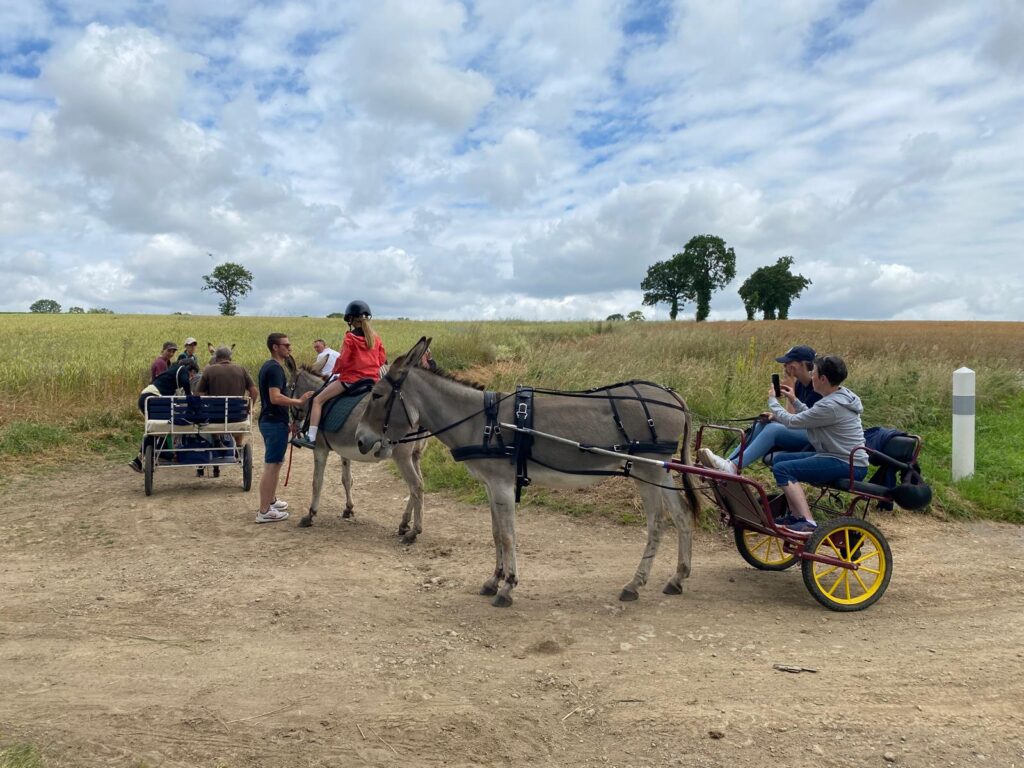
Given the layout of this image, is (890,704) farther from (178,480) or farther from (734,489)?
(178,480)

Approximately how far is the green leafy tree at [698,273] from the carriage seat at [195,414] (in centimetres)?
6434

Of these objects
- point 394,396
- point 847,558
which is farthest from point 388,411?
point 847,558

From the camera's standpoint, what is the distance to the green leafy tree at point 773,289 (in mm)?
64688

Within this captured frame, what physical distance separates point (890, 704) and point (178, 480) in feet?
34.7

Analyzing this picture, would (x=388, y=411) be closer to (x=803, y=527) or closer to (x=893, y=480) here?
Result: (x=803, y=527)

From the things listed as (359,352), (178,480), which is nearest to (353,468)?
(178,480)

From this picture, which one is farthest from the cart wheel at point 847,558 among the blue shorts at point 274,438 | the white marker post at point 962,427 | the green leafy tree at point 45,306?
the green leafy tree at point 45,306

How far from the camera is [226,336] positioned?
31875 mm

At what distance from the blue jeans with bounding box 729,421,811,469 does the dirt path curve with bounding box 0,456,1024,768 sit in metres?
1.17

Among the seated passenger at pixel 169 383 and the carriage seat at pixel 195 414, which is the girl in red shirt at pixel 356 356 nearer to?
the carriage seat at pixel 195 414

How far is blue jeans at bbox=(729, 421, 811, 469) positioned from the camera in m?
6.17

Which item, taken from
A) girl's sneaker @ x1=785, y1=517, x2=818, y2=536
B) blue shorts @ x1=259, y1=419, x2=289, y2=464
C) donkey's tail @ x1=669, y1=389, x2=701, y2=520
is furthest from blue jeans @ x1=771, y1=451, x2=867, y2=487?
blue shorts @ x1=259, y1=419, x2=289, y2=464

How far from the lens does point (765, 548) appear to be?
699cm

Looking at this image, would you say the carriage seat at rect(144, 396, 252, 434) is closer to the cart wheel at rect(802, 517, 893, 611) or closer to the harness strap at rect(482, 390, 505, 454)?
the harness strap at rect(482, 390, 505, 454)
